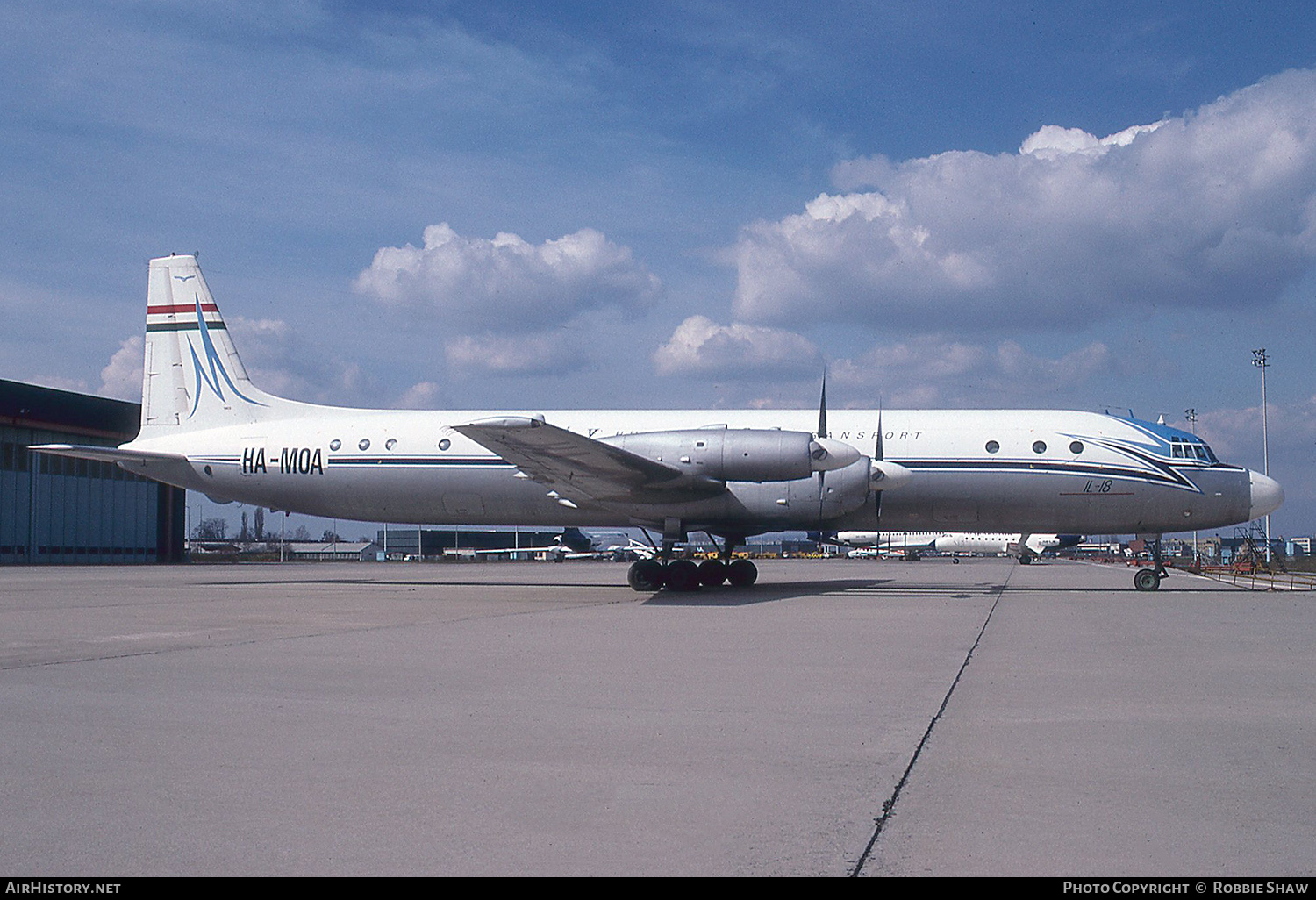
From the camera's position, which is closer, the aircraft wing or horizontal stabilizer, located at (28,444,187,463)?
the aircraft wing

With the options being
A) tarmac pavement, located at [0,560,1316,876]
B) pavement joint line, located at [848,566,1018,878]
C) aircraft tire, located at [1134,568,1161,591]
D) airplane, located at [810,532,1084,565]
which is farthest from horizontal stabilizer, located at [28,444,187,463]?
airplane, located at [810,532,1084,565]

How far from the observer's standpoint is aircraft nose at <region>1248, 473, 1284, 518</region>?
72.6 ft

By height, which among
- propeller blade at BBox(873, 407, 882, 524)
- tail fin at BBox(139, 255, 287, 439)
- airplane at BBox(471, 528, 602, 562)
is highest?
tail fin at BBox(139, 255, 287, 439)

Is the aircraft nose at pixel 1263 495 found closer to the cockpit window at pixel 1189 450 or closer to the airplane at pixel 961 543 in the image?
the cockpit window at pixel 1189 450

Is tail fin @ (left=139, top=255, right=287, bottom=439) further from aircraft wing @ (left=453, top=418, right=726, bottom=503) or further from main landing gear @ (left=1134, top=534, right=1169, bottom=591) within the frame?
main landing gear @ (left=1134, top=534, right=1169, bottom=591)

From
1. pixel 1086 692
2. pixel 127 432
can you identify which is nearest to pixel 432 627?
pixel 1086 692

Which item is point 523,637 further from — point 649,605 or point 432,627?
point 649,605

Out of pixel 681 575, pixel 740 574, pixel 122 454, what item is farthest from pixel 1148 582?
pixel 122 454

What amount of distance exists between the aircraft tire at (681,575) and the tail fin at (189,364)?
38.5 feet

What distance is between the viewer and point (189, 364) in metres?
26.1

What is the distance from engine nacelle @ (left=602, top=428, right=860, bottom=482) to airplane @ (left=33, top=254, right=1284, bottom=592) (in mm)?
38

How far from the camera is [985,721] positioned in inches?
273
